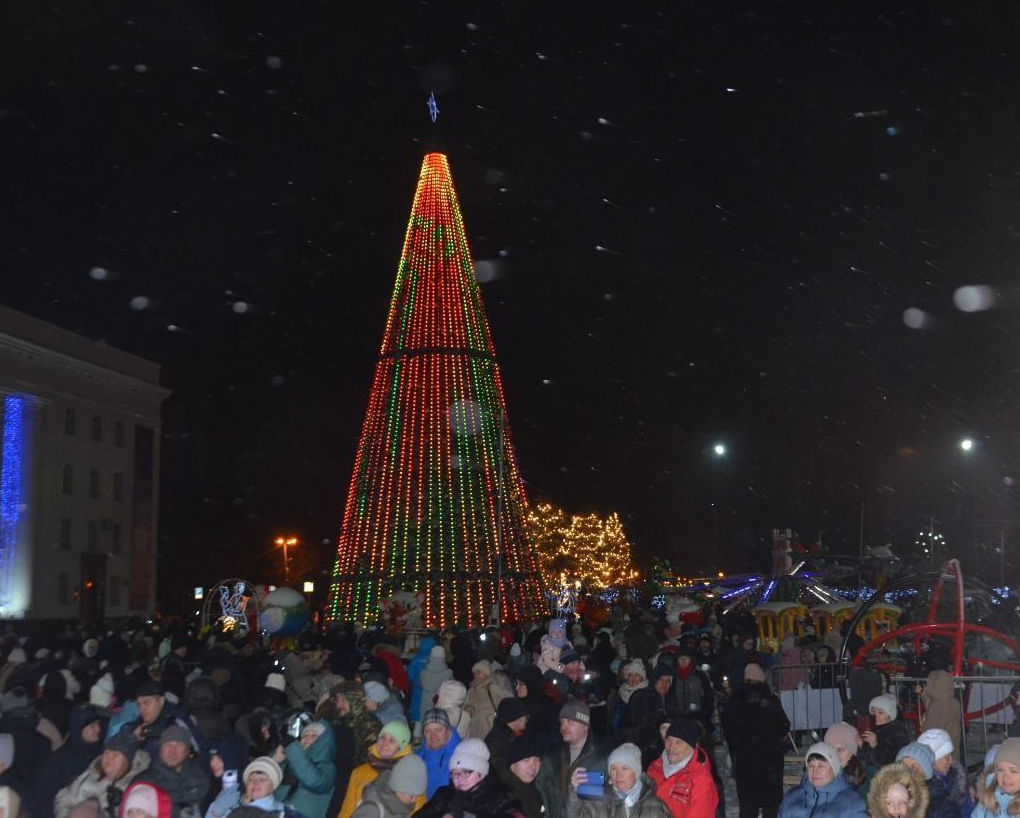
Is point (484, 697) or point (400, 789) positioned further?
point (484, 697)

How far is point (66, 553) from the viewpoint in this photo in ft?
157

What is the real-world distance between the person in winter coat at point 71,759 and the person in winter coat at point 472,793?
9.58 feet

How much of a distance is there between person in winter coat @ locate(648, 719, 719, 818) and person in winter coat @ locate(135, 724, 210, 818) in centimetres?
269

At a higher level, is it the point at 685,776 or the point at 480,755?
the point at 480,755

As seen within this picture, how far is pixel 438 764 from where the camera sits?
25.1 feet

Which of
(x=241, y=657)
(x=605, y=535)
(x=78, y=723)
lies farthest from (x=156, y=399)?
(x=78, y=723)

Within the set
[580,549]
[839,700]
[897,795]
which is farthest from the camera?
[580,549]

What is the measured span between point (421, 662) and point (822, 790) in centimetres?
898

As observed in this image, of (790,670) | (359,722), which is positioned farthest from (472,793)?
(790,670)

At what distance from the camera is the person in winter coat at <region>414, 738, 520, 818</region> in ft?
20.6

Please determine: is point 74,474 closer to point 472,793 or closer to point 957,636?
point 957,636

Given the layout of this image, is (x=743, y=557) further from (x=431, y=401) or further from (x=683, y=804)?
(x=683, y=804)

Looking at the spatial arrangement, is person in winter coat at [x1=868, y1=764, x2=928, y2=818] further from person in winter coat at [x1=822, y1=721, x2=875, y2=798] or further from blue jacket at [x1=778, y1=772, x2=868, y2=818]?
person in winter coat at [x1=822, y1=721, x2=875, y2=798]

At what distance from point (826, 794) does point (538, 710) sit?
2.90 meters
